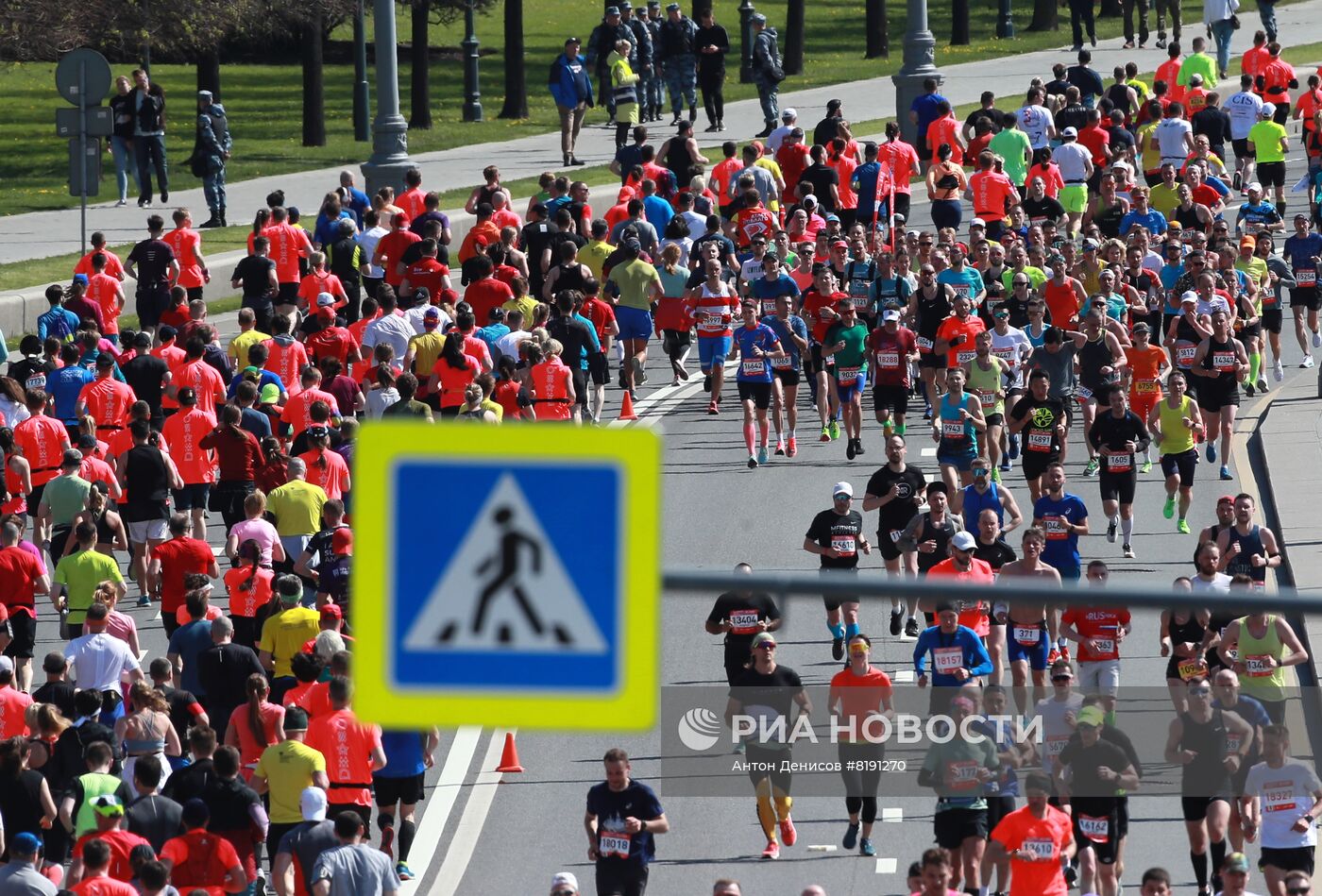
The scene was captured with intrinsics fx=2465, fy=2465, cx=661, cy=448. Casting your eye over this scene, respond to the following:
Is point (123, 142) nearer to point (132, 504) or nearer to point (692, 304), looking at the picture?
point (692, 304)

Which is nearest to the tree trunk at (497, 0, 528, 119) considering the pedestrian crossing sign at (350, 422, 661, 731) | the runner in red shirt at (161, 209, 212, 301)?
the runner in red shirt at (161, 209, 212, 301)

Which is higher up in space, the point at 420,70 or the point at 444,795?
the point at 420,70

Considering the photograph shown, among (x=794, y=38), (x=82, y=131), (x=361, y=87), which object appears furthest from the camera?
(x=794, y=38)

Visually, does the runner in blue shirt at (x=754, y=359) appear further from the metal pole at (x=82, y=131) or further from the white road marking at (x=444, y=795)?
the metal pole at (x=82, y=131)

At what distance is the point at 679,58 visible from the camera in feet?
130

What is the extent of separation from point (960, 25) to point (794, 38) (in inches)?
230

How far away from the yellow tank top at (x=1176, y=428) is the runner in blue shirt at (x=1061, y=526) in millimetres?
3188

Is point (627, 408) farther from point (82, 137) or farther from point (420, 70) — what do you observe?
point (420, 70)

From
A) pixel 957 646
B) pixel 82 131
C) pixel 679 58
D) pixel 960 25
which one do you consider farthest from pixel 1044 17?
pixel 957 646

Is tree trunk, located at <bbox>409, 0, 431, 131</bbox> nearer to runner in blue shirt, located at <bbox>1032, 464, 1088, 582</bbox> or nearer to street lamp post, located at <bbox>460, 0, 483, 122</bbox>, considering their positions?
street lamp post, located at <bbox>460, 0, 483, 122</bbox>

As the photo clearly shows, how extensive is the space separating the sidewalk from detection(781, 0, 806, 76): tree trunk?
1.38 m

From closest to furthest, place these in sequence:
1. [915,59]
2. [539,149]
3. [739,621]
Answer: [739,621] < [915,59] < [539,149]

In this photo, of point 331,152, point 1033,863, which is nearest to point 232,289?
point 331,152

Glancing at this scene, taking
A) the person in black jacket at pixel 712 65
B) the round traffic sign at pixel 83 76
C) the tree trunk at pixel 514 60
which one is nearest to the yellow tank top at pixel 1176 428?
the round traffic sign at pixel 83 76
